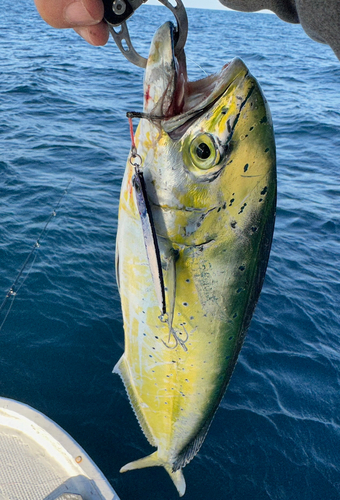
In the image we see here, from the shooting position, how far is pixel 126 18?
1.87m

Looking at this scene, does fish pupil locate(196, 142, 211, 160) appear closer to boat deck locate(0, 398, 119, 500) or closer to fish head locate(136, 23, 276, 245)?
fish head locate(136, 23, 276, 245)

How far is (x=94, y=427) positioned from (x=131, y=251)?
434cm

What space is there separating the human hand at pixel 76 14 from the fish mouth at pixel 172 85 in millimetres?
305

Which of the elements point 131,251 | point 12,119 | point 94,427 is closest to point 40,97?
point 12,119

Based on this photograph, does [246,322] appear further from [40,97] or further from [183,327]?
[40,97]

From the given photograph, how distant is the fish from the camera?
167 centimetres

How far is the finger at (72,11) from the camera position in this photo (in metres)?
1.72

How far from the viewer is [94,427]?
5559 mm

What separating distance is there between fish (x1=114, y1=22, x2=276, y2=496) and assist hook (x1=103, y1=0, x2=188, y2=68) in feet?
0.15

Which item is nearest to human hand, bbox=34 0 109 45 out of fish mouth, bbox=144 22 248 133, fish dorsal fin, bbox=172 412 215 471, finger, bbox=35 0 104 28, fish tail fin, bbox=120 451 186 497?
finger, bbox=35 0 104 28

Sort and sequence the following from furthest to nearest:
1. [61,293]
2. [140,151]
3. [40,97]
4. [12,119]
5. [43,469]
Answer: [40,97]
[12,119]
[61,293]
[43,469]
[140,151]

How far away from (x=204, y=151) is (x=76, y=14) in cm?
79

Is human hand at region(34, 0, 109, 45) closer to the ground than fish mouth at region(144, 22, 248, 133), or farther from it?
farther from it

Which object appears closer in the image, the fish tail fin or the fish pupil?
the fish pupil
